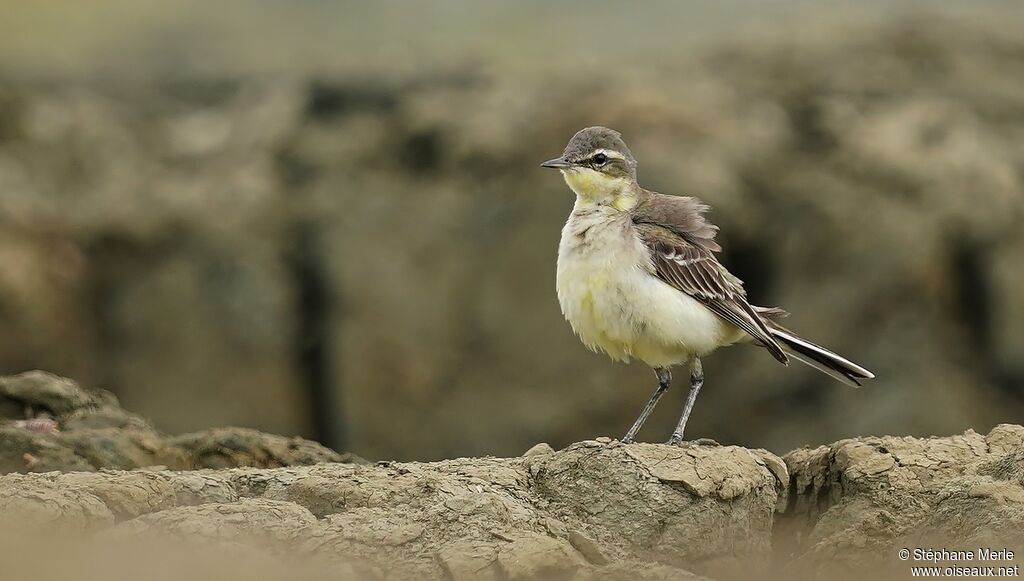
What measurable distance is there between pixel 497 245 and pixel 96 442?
934 centimetres

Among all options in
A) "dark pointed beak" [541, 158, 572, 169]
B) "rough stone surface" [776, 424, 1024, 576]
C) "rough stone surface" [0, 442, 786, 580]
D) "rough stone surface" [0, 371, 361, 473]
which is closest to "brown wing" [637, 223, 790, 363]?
"dark pointed beak" [541, 158, 572, 169]

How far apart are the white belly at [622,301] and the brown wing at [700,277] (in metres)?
0.07

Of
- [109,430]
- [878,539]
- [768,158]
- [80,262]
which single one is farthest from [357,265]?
[878,539]

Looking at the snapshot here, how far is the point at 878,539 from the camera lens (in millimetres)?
8594

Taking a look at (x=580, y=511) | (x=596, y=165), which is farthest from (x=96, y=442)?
(x=596, y=165)

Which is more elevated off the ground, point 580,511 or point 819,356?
point 819,356

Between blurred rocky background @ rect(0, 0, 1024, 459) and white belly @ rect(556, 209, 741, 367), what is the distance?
312 inches

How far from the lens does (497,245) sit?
19.2 metres

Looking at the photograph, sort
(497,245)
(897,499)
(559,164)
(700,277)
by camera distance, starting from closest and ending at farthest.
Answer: (897,499)
(700,277)
(559,164)
(497,245)

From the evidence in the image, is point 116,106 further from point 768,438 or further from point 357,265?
point 768,438

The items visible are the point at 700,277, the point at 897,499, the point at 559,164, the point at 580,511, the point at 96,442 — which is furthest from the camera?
the point at 96,442

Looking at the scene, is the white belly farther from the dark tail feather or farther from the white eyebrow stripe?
the dark tail feather

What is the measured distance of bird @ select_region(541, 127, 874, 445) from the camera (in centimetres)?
975

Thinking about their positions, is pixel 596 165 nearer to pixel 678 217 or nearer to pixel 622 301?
pixel 678 217
